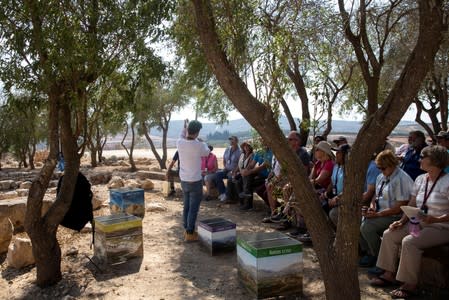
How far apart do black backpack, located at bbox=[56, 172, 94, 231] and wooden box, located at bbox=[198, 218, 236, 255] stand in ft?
5.02

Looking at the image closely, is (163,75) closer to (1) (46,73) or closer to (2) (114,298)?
(1) (46,73)

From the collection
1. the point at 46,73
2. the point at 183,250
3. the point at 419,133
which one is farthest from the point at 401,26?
the point at 46,73

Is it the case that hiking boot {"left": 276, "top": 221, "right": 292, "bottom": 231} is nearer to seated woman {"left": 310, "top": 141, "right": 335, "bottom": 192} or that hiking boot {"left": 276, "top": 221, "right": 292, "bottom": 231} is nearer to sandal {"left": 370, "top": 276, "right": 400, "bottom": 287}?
seated woman {"left": 310, "top": 141, "right": 335, "bottom": 192}

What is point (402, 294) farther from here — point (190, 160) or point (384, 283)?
point (190, 160)

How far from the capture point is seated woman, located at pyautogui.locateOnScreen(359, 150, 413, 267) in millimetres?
4473

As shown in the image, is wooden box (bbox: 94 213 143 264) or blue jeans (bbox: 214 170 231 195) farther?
blue jeans (bbox: 214 170 231 195)

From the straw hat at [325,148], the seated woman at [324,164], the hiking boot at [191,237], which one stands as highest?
the straw hat at [325,148]

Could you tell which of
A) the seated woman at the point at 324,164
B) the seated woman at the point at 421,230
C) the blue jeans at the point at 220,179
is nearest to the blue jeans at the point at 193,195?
the seated woman at the point at 324,164

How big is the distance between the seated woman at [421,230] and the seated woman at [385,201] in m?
0.15

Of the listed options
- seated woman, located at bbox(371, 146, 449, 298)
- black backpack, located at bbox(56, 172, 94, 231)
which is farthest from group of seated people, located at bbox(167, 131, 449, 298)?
black backpack, located at bbox(56, 172, 94, 231)

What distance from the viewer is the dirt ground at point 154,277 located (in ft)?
13.7

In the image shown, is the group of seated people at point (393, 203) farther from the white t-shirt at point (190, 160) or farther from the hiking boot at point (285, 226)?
the white t-shirt at point (190, 160)

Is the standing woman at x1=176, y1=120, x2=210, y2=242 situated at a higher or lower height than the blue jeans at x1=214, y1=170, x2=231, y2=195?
higher

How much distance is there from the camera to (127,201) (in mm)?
7168
